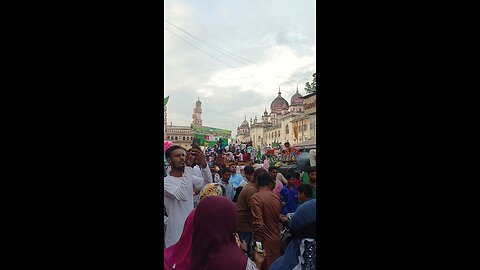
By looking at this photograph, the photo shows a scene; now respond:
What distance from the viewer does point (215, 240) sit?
5.52 feet

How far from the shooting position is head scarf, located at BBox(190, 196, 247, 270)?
1.66 metres

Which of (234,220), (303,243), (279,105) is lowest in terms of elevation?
(303,243)

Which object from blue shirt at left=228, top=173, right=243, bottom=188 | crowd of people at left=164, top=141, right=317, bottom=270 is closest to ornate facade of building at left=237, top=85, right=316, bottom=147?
blue shirt at left=228, top=173, right=243, bottom=188

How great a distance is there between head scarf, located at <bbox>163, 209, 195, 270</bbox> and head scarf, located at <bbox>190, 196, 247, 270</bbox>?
39mm

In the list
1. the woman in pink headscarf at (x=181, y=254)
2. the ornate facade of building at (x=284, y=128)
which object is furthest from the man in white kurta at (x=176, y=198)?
the ornate facade of building at (x=284, y=128)

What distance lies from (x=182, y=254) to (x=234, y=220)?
27 centimetres

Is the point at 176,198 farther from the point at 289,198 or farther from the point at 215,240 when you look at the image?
the point at 289,198

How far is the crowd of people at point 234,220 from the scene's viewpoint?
1.70m

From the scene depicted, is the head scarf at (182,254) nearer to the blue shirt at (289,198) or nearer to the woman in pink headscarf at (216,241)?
the woman in pink headscarf at (216,241)

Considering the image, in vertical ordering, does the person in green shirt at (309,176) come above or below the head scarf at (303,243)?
above

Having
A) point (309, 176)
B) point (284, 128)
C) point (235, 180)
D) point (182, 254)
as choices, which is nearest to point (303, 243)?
point (182, 254)

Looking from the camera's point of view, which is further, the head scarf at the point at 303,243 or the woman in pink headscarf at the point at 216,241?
the head scarf at the point at 303,243
